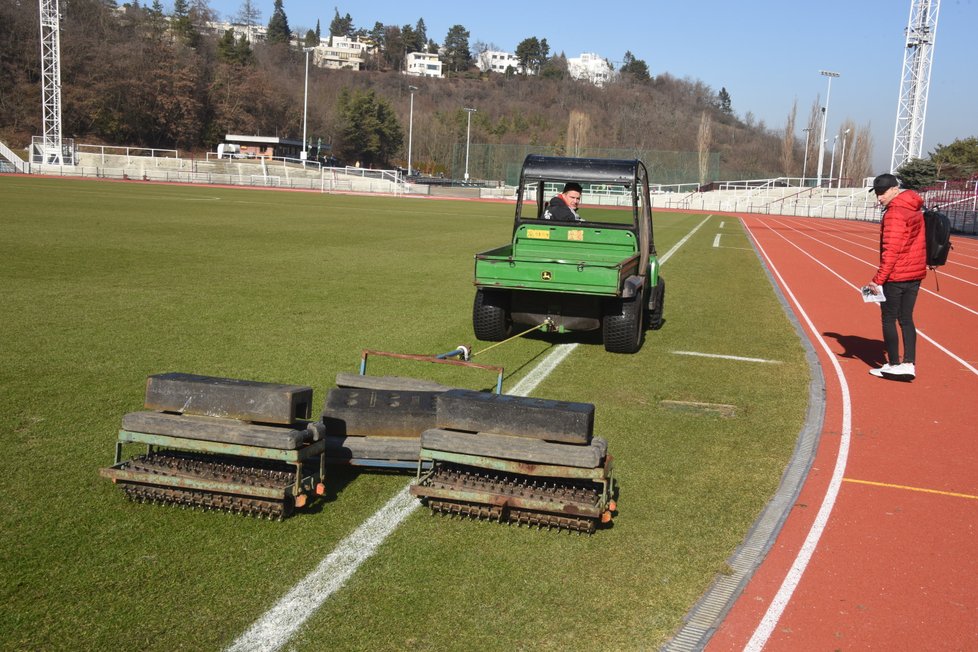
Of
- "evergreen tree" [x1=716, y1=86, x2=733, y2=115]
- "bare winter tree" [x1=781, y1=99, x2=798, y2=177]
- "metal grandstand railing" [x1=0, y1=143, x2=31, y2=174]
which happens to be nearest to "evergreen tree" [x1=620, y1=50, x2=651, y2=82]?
"evergreen tree" [x1=716, y1=86, x2=733, y2=115]

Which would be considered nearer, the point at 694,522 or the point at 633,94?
the point at 694,522

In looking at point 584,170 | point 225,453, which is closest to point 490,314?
point 584,170

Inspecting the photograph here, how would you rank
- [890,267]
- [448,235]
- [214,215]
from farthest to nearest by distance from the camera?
[214,215] → [448,235] → [890,267]

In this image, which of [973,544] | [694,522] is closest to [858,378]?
[973,544]

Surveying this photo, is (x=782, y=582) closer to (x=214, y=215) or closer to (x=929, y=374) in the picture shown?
(x=929, y=374)

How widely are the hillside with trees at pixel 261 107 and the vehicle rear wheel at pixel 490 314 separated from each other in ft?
282

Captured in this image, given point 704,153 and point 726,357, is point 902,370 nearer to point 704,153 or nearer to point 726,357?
point 726,357

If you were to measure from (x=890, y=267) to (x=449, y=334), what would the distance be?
4665mm

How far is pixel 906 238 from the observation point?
332 inches

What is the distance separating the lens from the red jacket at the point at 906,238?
844 centimetres

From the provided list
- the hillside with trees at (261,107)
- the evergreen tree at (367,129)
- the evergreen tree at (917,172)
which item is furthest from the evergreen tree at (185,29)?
the evergreen tree at (917,172)

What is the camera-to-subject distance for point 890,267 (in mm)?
8539

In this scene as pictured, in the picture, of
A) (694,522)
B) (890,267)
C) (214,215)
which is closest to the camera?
(694,522)

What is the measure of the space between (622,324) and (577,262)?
88 centimetres
